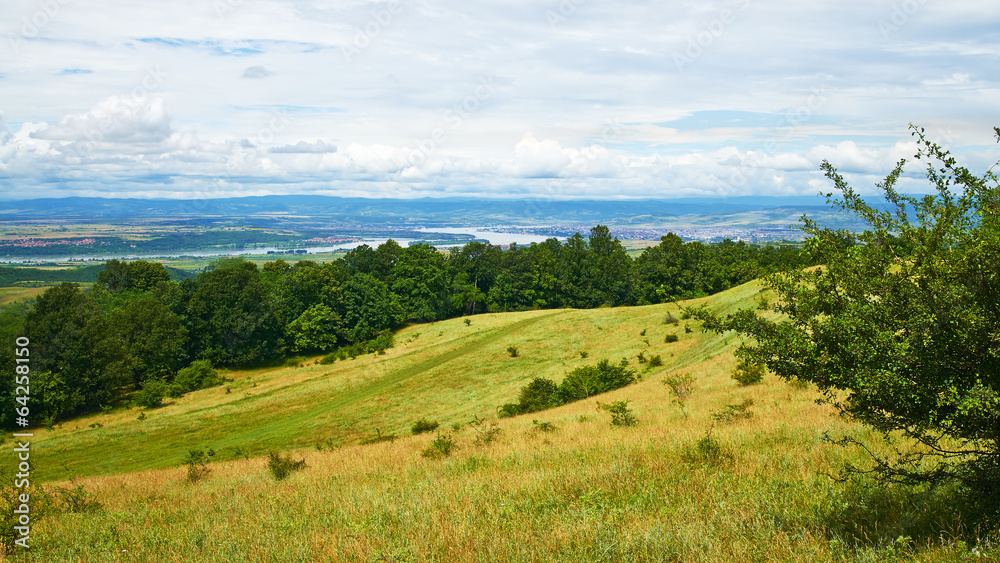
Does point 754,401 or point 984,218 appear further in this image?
point 754,401

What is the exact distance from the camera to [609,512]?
748 centimetres

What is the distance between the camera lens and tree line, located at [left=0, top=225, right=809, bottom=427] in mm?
56000

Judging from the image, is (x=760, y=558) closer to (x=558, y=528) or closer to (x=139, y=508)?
(x=558, y=528)

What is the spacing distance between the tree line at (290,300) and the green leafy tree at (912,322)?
44695 millimetres

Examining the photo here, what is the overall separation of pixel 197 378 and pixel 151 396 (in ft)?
24.0

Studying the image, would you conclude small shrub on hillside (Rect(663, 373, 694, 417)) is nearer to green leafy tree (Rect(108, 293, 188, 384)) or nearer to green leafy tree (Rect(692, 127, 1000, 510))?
green leafy tree (Rect(692, 127, 1000, 510))

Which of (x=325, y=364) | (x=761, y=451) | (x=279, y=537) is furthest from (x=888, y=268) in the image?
(x=325, y=364)

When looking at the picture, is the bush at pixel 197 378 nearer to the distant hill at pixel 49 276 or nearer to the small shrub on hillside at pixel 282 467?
the small shrub on hillside at pixel 282 467

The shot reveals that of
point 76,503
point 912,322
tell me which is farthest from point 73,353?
point 912,322

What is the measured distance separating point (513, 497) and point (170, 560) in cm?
511

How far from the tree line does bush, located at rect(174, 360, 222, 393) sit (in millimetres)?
2135

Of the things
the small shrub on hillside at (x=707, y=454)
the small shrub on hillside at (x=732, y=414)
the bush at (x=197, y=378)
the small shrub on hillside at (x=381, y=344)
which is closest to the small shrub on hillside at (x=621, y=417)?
the small shrub on hillside at (x=732, y=414)

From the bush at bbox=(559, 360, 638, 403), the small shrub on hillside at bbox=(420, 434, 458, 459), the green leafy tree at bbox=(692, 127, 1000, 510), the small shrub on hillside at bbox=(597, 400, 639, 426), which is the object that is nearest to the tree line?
the bush at bbox=(559, 360, 638, 403)

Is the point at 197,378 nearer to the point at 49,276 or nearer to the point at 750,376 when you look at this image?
the point at 750,376
